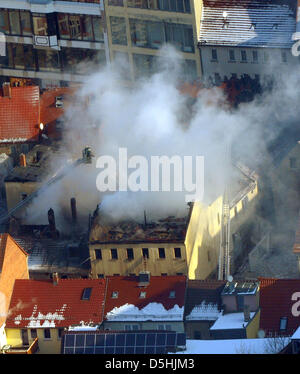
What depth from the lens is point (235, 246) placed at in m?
61.8

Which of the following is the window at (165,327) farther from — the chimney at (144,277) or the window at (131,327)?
the chimney at (144,277)

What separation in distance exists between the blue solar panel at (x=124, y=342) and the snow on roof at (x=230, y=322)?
4.28 m

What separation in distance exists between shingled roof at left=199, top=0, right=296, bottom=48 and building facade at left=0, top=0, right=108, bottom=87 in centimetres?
698

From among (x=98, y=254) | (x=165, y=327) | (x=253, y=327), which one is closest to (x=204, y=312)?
(x=165, y=327)

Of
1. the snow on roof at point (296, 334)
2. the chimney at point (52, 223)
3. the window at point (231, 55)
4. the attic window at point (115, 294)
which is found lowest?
the snow on roof at point (296, 334)

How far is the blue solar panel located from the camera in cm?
4544

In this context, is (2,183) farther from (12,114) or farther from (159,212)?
(159,212)

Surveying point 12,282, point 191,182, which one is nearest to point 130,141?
point 191,182

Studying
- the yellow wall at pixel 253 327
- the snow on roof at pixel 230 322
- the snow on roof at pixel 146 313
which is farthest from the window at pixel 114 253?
the yellow wall at pixel 253 327

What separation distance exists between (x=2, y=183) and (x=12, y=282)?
14.4 meters

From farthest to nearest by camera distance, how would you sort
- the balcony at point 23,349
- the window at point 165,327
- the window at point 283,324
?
the window at point 165,327
the balcony at point 23,349
the window at point 283,324

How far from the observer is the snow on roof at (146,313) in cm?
5256

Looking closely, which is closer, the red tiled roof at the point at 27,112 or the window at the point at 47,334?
the window at the point at 47,334

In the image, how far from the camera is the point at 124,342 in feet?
151
